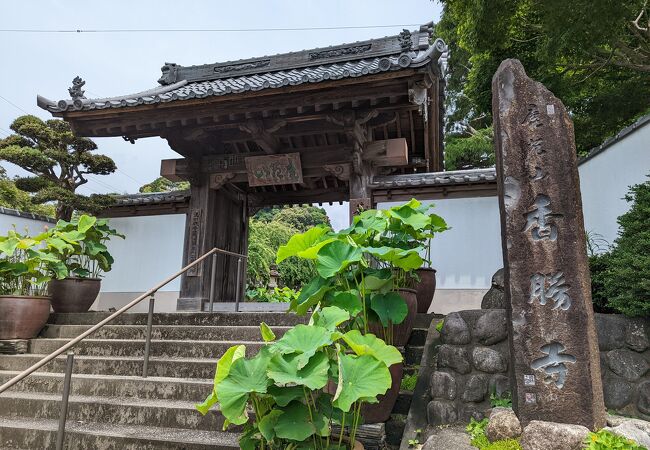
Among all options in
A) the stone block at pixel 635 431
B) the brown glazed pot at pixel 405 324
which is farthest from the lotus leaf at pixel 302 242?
the stone block at pixel 635 431

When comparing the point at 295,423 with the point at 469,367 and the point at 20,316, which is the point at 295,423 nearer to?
the point at 469,367

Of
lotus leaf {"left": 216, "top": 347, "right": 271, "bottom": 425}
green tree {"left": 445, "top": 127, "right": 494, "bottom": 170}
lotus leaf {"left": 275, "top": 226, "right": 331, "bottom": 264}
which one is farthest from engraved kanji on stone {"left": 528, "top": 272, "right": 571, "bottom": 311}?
green tree {"left": 445, "top": 127, "right": 494, "bottom": 170}

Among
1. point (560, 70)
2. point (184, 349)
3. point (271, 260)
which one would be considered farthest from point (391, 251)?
point (271, 260)

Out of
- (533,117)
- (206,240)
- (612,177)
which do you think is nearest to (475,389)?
(533,117)

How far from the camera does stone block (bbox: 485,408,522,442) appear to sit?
2857mm

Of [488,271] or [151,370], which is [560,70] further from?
[151,370]

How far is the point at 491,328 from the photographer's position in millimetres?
3643

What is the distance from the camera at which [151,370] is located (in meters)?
4.33

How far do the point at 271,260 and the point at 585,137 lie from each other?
34.2ft

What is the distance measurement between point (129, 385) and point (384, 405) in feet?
8.04

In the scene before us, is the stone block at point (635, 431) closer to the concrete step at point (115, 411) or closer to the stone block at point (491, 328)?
the stone block at point (491, 328)

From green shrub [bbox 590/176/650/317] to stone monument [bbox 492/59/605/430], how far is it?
2.14 feet

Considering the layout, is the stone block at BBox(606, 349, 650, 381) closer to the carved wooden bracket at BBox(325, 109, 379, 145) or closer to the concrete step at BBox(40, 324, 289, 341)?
the concrete step at BBox(40, 324, 289, 341)

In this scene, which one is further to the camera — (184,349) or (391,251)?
(184,349)
